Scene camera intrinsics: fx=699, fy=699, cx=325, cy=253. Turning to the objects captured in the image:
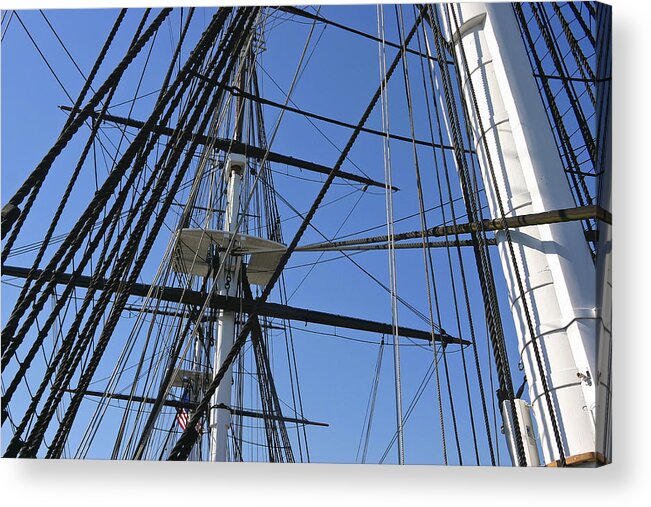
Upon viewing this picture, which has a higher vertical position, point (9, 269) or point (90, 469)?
point (9, 269)

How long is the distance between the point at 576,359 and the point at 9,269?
7285 mm

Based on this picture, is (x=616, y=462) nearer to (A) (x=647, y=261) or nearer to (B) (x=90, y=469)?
(A) (x=647, y=261)

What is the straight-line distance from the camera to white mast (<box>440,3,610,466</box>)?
2080 mm

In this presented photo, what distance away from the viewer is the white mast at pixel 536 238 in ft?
6.82

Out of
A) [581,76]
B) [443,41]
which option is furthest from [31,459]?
[581,76]

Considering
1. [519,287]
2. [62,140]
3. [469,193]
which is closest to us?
[519,287]

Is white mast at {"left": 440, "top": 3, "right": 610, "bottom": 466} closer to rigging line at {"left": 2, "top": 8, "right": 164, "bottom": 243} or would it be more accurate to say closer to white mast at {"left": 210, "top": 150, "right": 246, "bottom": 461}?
rigging line at {"left": 2, "top": 8, "right": 164, "bottom": 243}

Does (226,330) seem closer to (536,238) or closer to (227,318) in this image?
(227,318)

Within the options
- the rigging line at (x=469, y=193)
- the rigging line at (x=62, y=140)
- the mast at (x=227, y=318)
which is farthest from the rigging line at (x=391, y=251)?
the mast at (x=227, y=318)

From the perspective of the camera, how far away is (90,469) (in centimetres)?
303

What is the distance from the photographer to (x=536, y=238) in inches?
89.1

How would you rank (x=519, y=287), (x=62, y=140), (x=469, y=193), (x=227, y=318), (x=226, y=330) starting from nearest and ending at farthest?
1. (x=519, y=287)
2. (x=62, y=140)
3. (x=469, y=193)
4. (x=226, y=330)
5. (x=227, y=318)

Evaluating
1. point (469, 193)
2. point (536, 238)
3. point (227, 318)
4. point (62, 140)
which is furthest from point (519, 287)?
point (227, 318)

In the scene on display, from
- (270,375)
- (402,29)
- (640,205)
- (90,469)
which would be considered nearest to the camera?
(640,205)
